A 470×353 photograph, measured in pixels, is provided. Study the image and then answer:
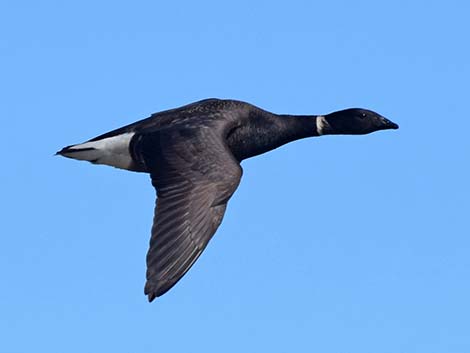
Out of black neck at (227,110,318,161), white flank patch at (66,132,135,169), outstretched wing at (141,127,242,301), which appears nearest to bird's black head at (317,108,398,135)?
black neck at (227,110,318,161)

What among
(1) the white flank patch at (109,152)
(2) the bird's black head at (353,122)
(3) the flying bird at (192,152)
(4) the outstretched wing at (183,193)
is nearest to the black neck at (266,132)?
(3) the flying bird at (192,152)

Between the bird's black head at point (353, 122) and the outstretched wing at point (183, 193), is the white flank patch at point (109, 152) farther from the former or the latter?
the bird's black head at point (353, 122)

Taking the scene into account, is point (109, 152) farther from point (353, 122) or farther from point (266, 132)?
point (353, 122)

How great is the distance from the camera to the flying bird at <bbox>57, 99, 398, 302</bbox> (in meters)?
15.4

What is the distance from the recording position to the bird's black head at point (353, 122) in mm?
20266

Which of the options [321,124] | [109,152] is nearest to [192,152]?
[109,152]

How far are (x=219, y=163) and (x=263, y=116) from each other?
2730 mm

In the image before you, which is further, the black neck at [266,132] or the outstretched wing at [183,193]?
the black neck at [266,132]

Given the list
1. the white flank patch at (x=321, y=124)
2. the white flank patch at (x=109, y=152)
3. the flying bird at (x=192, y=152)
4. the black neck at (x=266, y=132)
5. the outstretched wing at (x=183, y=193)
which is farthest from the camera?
the white flank patch at (x=321, y=124)

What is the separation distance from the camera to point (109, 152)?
18.2 meters

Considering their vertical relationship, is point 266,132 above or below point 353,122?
below

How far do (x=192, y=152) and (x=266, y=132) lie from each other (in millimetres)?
2404

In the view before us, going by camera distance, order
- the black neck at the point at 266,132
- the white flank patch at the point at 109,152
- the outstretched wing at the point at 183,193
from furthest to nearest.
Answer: the black neck at the point at 266,132, the white flank patch at the point at 109,152, the outstretched wing at the point at 183,193

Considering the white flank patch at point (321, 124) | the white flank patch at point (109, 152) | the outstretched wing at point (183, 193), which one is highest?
the white flank patch at point (321, 124)
